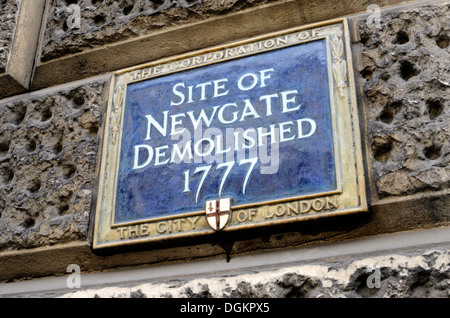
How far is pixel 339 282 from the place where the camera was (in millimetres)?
1595

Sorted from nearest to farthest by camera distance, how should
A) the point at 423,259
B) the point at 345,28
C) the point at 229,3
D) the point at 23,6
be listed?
the point at 423,259, the point at 345,28, the point at 229,3, the point at 23,6

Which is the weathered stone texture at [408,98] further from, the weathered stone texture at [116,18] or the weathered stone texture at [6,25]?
the weathered stone texture at [6,25]

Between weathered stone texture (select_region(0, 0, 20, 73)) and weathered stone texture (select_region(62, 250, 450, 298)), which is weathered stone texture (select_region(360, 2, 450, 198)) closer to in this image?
weathered stone texture (select_region(62, 250, 450, 298))

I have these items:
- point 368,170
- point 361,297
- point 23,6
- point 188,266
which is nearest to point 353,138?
point 368,170

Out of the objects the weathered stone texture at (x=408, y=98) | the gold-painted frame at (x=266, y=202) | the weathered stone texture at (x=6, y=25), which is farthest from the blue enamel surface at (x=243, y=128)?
the weathered stone texture at (x=6, y=25)

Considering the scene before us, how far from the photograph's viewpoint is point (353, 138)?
1743 millimetres

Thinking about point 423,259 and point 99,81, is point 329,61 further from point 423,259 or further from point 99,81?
point 99,81

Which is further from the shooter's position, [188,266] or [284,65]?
[284,65]

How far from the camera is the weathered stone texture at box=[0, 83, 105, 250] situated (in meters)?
2.01

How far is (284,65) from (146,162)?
1.64 feet

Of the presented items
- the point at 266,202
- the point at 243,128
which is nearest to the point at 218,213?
the point at 266,202

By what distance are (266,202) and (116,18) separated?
3.17 feet

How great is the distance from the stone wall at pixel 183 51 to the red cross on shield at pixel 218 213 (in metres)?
0.05

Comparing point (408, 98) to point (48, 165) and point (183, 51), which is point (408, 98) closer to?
point (183, 51)
